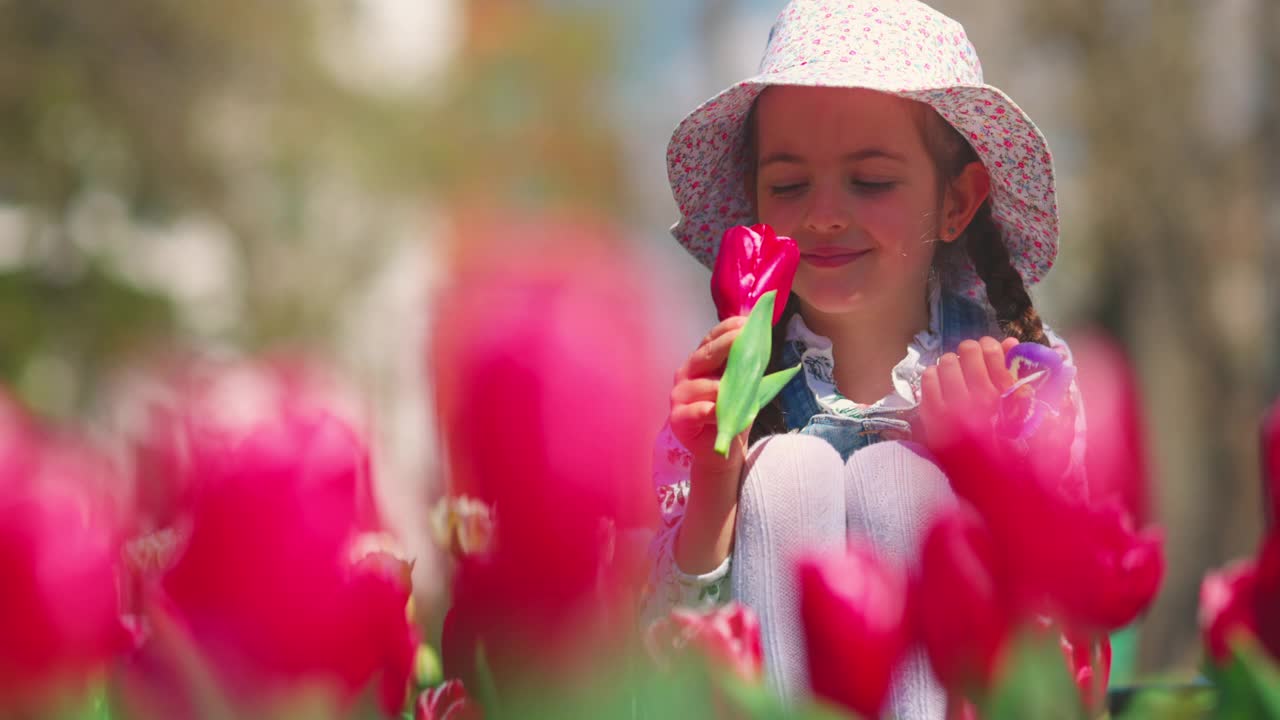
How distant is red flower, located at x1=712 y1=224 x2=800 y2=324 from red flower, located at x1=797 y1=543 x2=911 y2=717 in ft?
1.33

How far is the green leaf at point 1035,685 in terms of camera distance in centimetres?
45

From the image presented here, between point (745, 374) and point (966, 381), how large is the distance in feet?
0.66

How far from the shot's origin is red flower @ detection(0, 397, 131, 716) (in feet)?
1.33

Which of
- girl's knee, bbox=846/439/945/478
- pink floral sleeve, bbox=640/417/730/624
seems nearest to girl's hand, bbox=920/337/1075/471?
girl's knee, bbox=846/439/945/478

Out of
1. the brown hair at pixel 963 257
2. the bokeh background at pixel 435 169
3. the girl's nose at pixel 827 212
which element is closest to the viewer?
the girl's nose at pixel 827 212

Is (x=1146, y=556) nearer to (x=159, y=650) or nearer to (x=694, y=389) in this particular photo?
(x=694, y=389)

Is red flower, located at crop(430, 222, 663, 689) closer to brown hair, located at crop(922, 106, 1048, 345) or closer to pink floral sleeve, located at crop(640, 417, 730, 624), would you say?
pink floral sleeve, located at crop(640, 417, 730, 624)

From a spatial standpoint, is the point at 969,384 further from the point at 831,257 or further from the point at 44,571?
the point at 44,571

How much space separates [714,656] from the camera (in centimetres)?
42

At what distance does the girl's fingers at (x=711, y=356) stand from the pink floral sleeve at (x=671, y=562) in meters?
0.13

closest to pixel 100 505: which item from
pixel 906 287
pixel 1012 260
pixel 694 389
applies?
pixel 694 389

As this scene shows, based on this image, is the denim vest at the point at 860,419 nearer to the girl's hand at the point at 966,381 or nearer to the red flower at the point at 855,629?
the girl's hand at the point at 966,381

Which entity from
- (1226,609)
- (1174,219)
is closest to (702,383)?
(1226,609)

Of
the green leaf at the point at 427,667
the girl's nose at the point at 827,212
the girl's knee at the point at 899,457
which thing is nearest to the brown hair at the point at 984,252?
the girl's nose at the point at 827,212
